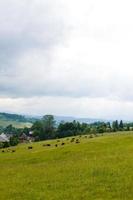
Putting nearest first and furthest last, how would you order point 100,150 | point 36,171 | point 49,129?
point 36,171, point 100,150, point 49,129

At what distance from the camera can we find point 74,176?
42156 mm

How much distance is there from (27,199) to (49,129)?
164 meters

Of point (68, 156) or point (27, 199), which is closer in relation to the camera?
point (27, 199)

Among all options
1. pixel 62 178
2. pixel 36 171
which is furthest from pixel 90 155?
pixel 62 178

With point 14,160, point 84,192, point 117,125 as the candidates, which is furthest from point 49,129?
point 84,192

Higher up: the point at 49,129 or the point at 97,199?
the point at 49,129

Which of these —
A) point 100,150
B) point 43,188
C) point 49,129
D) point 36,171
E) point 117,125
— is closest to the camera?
point 43,188

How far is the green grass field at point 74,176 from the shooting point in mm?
34672

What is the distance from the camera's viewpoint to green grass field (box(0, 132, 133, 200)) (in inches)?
1365

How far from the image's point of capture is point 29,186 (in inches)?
1574

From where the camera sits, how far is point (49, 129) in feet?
650

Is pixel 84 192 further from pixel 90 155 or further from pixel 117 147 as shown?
pixel 117 147

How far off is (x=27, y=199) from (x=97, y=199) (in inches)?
216

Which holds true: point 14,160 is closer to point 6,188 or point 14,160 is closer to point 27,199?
point 6,188
